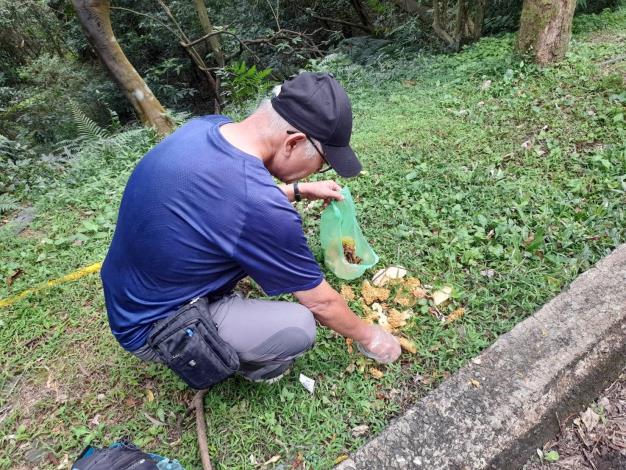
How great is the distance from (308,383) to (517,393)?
93cm

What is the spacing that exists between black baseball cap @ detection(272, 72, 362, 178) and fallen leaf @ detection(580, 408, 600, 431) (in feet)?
4.99

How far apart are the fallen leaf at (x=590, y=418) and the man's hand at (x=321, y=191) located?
5.04ft

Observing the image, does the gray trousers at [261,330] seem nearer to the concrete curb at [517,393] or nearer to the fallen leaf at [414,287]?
the concrete curb at [517,393]

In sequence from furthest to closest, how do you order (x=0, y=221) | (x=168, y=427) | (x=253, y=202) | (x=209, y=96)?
(x=209, y=96), (x=0, y=221), (x=168, y=427), (x=253, y=202)

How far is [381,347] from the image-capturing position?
6.63ft

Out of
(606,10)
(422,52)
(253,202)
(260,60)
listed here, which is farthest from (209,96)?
(253,202)

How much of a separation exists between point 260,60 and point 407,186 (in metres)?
7.77

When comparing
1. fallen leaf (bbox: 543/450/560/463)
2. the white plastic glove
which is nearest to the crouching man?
the white plastic glove

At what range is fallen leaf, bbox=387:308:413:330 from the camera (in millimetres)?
2244

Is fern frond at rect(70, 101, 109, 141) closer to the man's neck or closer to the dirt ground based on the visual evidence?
the man's neck

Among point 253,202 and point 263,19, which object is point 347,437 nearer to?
point 253,202

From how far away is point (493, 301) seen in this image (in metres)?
2.27

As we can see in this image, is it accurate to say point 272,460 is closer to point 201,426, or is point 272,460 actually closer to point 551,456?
point 201,426

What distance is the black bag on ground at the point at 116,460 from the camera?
1.54 meters
